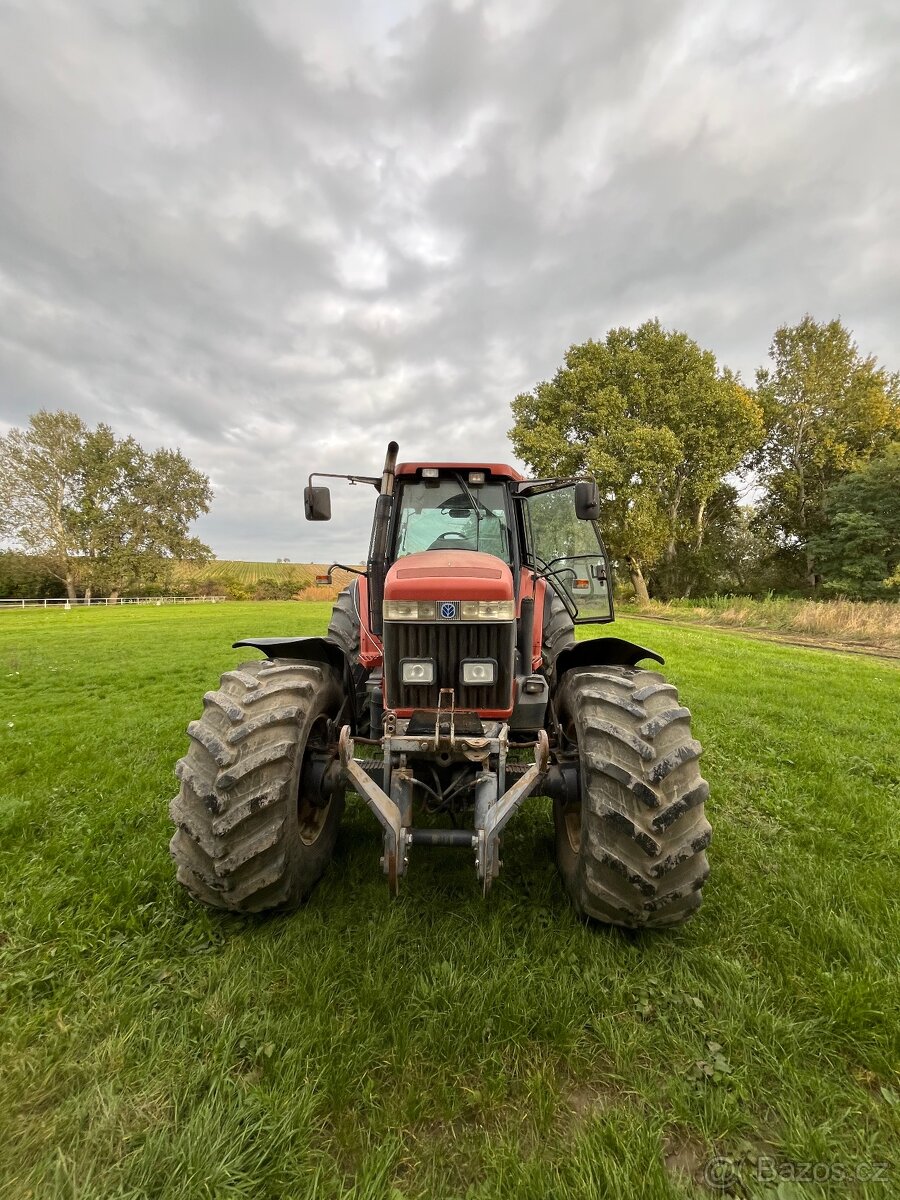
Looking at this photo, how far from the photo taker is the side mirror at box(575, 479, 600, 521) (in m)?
3.47

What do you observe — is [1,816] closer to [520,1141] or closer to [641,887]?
[520,1141]

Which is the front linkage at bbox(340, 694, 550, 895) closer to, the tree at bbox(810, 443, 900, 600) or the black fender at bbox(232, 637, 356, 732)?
the black fender at bbox(232, 637, 356, 732)

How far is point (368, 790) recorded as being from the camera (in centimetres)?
227

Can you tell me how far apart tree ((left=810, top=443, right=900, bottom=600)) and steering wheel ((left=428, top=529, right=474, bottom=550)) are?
23.1 m

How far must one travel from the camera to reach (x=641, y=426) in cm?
2362

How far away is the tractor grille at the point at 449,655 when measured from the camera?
2.65 m

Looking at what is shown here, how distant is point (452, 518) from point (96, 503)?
4734 cm

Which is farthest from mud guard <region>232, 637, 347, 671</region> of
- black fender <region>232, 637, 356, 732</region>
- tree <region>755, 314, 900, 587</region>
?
tree <region>755, 314, 900, 587</region>

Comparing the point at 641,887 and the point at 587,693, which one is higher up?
the point at 587,693

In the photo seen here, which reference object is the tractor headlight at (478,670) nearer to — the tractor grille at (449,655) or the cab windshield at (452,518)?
the tractor grille at (449,655)

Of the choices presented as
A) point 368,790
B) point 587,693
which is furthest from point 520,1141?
point 587,693

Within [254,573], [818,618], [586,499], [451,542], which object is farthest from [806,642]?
[254,573]

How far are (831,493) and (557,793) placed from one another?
2724cm

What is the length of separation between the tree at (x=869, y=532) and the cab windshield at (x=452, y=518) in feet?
75.1
